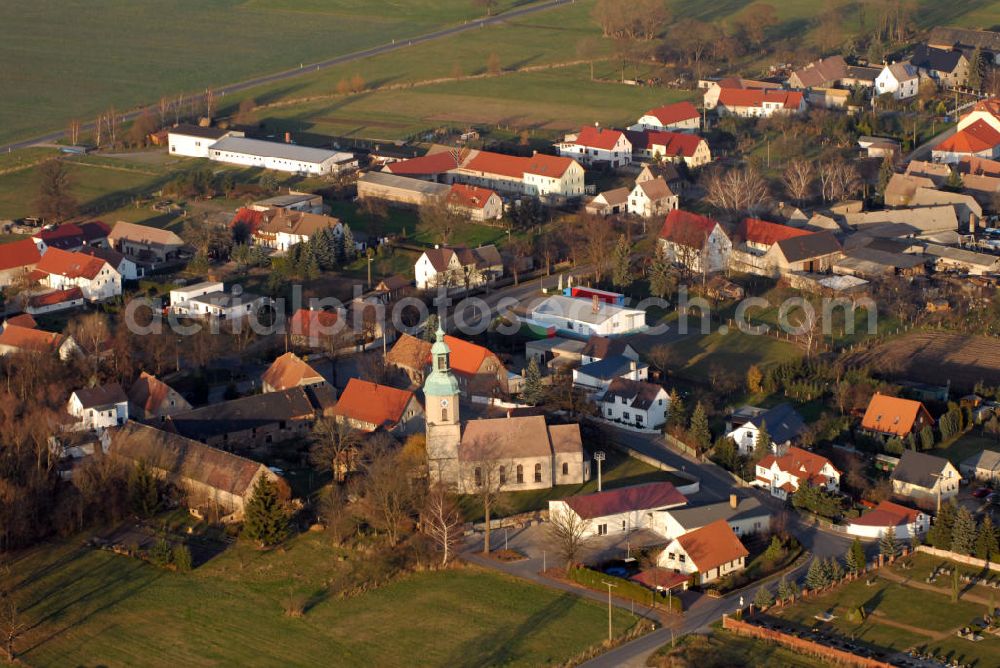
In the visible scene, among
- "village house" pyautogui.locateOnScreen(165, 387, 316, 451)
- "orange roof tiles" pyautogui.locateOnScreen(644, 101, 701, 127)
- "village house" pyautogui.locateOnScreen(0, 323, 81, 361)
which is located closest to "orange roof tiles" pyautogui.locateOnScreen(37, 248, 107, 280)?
"village house" pyautogui.locateOnScreen(0, 323, 81, 361)

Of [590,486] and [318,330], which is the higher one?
[318,330]

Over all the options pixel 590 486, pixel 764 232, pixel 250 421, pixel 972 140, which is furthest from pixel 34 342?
pixel 972 140

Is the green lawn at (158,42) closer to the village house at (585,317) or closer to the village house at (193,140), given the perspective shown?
the village house at (193,140)

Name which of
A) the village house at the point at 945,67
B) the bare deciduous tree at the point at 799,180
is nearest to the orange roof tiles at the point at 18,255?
the bare deciduous tree at the point at 799,180

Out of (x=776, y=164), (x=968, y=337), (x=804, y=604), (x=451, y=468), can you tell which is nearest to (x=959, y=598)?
(x=804, y=604)

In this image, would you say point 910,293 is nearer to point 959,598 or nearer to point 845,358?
point 845,358

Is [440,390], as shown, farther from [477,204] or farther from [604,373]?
[477,204]
